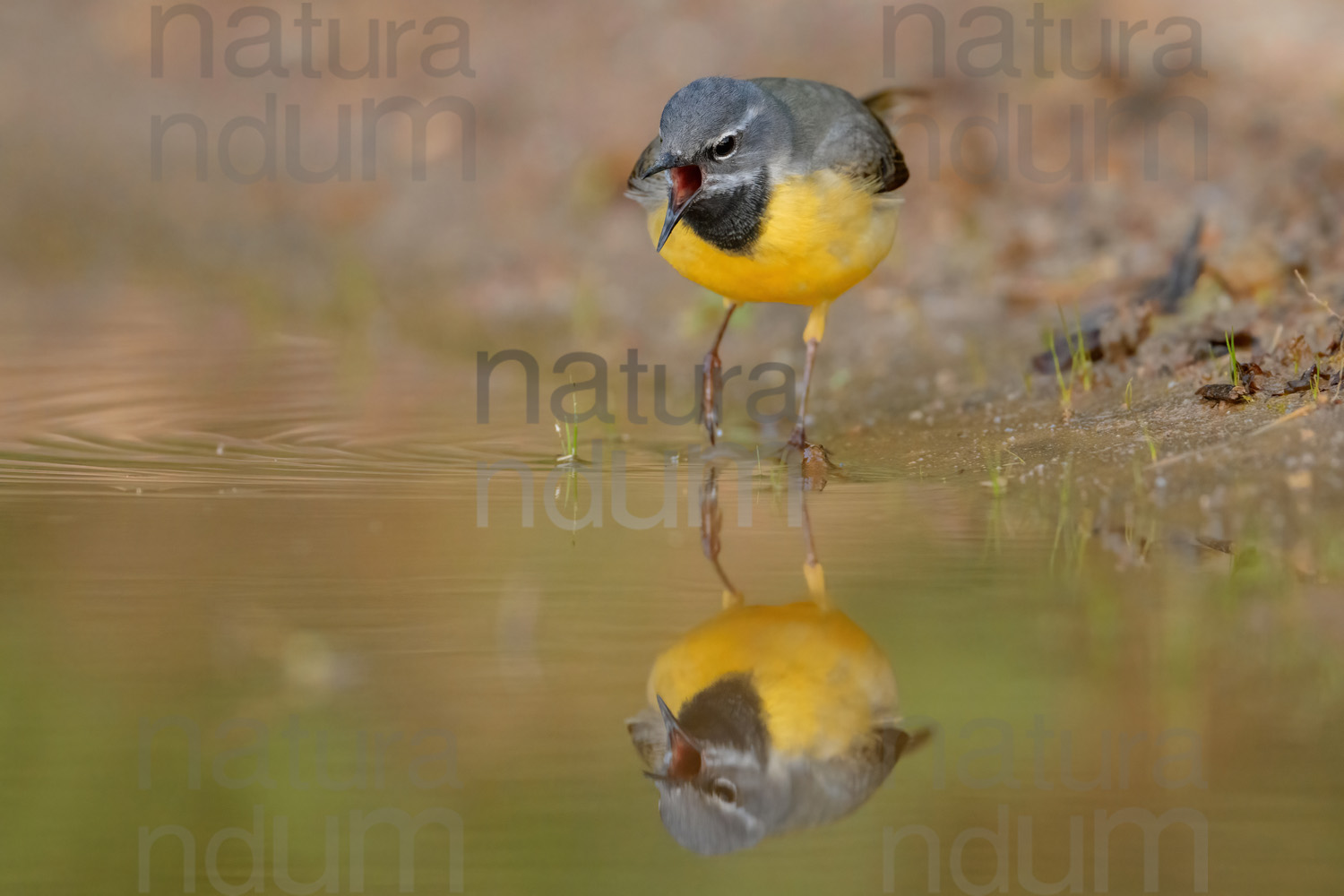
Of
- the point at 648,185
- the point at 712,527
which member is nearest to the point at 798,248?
the point at 648,185

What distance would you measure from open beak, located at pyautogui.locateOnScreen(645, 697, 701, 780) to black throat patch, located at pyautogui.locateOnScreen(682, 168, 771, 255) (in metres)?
2.61

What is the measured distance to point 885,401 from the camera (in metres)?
7.29

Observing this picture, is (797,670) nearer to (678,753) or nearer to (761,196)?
(678,753)

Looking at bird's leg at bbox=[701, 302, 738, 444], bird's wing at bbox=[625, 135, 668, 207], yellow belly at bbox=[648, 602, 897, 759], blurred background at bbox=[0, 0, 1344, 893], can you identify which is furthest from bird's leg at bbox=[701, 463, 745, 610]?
bird's wing at bbox=[625, 135, 668, 207]

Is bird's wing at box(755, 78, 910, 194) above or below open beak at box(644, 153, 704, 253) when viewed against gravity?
above

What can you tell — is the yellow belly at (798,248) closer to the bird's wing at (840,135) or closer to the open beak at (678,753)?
the bird's wing at (840,135)

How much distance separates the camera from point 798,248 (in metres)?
5.80

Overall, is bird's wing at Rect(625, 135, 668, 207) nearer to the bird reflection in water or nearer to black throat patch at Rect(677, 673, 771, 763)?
the bird reflection in water

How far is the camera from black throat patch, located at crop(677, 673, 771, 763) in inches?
134

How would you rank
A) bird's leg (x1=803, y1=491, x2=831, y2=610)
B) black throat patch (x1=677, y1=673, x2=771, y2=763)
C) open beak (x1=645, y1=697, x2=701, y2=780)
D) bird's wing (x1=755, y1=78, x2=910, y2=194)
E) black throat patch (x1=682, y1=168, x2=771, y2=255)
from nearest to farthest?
open beak (x1=645, y1=697, x2=701, y2=780)
black throat patch (x1=677, y1=673, x2=771, y2=763)
bird's leg (x1=803, y1=491, x2=831, y2=610)
black throat patch (x1=682, y1=168, x2=771, y2=255)
bird's wing (x1=755, y1=78, x2=910, y2=194)

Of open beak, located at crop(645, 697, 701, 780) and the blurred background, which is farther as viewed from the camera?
open beak, located at crop(645, 697, 701, 780)

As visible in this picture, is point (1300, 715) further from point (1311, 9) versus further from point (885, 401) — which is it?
point (1311, 9)

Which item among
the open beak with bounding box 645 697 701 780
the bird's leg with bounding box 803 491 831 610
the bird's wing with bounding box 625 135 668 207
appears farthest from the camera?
the bird's wing with bounding box 625 135 668 207

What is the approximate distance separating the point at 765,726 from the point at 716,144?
9.00 feet
